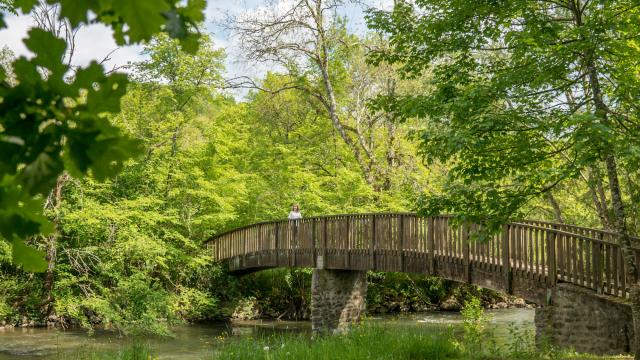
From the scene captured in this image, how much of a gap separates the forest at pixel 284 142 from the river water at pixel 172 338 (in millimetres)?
767

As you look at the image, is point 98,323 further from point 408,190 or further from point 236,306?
point 408,190

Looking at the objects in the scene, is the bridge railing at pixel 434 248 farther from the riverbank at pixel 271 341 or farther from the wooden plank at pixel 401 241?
the riverbank at pixel 271 341

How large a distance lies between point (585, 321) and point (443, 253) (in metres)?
4.19

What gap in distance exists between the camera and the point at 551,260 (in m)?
11.4

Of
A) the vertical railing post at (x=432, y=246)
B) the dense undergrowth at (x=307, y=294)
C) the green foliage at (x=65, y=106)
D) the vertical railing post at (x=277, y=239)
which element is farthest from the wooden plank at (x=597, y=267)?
the dense undergrowth at (x=307, y=294)

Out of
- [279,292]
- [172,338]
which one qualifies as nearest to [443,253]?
[172,338]

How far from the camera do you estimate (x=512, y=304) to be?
25094mm

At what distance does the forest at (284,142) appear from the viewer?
4.10 ft

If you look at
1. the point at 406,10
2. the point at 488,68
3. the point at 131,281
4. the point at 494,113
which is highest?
the point at 406,10

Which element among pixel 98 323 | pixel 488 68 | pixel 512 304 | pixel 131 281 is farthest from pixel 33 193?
pixel 512 304

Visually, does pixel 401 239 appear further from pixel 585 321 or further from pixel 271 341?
pixel 585 321

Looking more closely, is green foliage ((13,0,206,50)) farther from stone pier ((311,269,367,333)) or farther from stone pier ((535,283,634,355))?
stone pier ((311,269,367,333))

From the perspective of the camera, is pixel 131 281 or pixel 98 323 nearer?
pixel 131 281

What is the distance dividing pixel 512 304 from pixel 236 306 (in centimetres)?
1063
